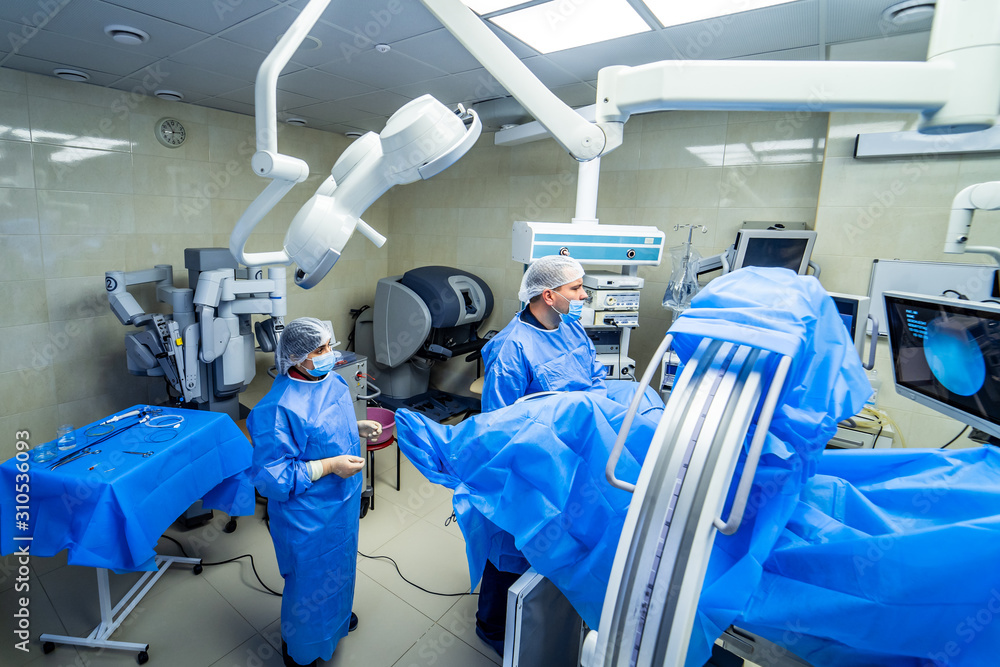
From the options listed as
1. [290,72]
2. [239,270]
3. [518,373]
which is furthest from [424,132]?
[239,270]

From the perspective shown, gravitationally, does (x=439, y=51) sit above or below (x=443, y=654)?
above

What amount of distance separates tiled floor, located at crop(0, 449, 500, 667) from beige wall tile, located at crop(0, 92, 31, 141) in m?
2.39

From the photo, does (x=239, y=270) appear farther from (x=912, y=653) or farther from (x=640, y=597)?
(x=912, y=653)

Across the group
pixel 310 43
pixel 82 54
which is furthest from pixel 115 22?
pixel 310 43

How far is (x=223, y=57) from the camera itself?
8.75ft

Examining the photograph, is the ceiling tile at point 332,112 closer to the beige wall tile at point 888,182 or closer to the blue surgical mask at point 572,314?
the blue surgical mask at point 572,314

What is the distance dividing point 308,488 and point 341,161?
1.24 m

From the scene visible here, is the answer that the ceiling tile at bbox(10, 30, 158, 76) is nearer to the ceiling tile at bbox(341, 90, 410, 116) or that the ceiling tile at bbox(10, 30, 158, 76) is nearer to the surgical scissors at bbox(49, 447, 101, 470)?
the ceiling tile at bbox(341, 90, 410, 116)

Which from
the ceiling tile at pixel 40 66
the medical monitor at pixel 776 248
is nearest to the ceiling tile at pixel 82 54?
the ceiling tile at pixel 40 66

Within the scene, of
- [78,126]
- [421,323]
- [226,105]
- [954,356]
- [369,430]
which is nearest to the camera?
[954,356]

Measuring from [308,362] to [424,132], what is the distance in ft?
3.86

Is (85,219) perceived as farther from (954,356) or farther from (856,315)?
(856,315)

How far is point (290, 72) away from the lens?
9.48 ft

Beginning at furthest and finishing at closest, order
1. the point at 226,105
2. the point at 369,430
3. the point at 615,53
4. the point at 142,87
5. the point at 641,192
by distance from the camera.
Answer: the point at 641,192 < the point at 226,105 < the point at 142,87 < the point at 615,53 < the point at 369,430
